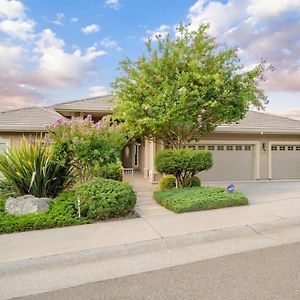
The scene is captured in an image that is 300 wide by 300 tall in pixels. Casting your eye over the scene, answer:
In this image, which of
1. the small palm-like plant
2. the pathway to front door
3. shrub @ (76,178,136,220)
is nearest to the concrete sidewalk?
the pathway to front door

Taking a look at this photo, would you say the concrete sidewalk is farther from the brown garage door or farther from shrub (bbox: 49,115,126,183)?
the brown garage door

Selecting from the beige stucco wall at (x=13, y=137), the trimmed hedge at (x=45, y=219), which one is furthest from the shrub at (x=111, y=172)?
the beige stucco wall at (x=13, y=137)

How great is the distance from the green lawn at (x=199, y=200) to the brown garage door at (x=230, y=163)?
265 inches

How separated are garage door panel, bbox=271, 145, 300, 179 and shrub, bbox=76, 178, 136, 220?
1190 cm

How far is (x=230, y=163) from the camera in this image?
16125 millimetres

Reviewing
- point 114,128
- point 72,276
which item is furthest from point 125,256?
point 114,128

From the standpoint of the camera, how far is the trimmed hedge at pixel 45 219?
255 inches

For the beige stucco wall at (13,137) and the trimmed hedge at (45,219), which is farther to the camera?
the beige stucco wall at (13,137)

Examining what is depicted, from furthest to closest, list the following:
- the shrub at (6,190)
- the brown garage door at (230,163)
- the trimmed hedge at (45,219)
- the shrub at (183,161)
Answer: the brown garage door at (230,163) → the shrub at (183,161) → the shrub at (6,190) → the trimmed hedge at (45,219)

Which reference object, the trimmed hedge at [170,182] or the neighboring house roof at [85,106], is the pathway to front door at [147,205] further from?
the neighboring house roof at [85,106]

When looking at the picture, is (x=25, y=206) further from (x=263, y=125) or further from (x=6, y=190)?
(x=263, y=125)

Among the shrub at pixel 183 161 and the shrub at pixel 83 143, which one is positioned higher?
the shrub at pixel 83 143

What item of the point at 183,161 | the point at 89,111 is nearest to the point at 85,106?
the point at 89,111

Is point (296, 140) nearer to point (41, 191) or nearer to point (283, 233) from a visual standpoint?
point (283, 233)
